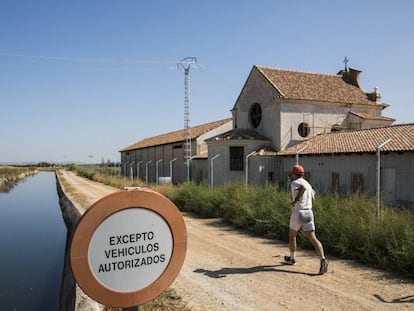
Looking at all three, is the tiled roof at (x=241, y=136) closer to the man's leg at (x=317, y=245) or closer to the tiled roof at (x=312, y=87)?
the tiled roof at (x=312, y=87)

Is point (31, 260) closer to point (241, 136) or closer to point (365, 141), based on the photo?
point (241, 136)

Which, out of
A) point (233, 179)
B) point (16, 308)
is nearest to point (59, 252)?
point (16, 308)

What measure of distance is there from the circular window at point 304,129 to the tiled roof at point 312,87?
1592mm

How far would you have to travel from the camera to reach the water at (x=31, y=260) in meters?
10.9

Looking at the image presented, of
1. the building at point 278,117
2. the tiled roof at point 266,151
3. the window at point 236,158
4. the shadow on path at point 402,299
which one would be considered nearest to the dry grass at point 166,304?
the shadow on path at point 402,299

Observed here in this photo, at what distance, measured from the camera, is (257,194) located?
12156 mm

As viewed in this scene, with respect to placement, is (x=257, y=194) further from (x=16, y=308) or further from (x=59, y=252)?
(x=59, y=252)

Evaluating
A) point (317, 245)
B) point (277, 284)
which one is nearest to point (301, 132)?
point (317, 245)

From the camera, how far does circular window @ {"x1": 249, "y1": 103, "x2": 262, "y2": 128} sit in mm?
→ 24500

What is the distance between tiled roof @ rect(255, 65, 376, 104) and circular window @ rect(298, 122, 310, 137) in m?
1.59

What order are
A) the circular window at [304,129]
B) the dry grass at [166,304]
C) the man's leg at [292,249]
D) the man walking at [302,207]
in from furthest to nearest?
the circular window at [304,129]
the man's leg at [292,249]
the man walking at [302,207]
the dry grass at [166,304]

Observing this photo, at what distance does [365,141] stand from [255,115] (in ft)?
31.0

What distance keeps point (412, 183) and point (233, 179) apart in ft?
36.1

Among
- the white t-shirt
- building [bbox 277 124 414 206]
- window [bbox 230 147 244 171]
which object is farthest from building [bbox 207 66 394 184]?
the white t-shirt
